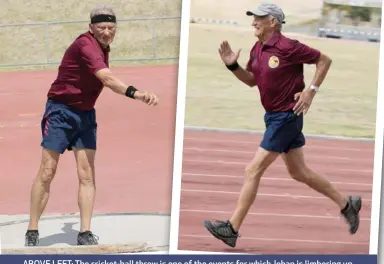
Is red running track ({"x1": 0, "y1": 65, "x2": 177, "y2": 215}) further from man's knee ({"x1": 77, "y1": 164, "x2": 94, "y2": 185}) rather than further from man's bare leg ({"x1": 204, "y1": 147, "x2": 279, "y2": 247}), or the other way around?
man's bare leg ({"x1": 204, "y1": 147, "x2": 279, "y2": 247})

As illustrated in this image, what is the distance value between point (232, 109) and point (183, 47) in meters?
0.79

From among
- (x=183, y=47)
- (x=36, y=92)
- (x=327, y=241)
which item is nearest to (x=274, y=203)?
(x=327, y=241)

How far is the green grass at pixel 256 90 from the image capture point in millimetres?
12242

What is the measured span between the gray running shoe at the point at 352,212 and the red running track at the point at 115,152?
1721 millimetres

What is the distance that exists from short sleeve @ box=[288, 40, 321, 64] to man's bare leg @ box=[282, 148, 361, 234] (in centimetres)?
83

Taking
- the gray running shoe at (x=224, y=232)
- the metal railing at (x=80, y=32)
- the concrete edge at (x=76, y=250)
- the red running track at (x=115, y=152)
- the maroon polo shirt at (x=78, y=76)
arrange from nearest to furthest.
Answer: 1. the maroon polo shirt at (x=78, y=76)
2. the concrete edge at (x=76, y=250)
3. the gray running shoe at (x=224, y=232)
4. the red running track at (x=115, y=152)
5. the metal railing at (x=80, y=32)

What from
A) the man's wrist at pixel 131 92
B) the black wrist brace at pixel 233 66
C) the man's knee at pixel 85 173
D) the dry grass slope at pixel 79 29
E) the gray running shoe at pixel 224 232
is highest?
the dry grass slope at pixel 79 29

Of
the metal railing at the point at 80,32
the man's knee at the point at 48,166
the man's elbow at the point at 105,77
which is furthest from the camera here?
the metal railing at the point at 80,32

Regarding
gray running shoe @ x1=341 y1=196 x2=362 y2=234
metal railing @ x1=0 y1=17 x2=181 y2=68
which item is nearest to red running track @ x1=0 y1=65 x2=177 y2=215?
metal railing @ x1=0 y1=17 x2=181 y2=68

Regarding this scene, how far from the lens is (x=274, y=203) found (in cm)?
1262

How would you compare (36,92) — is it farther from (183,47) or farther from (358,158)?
(358,158)

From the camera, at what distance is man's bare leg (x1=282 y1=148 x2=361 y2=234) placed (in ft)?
39.8

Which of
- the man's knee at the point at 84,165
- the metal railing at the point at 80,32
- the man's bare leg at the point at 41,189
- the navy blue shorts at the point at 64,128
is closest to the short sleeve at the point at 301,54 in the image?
the metal railing at the point at 80,32

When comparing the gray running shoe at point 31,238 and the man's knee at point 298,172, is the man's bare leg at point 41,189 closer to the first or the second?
the gray running shoe at point 31,238
